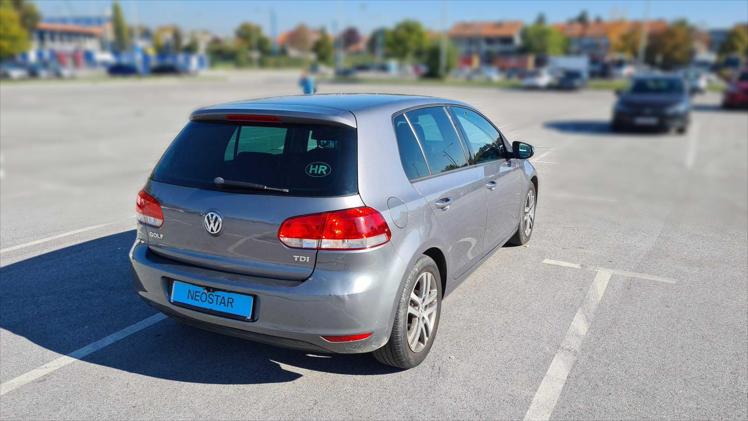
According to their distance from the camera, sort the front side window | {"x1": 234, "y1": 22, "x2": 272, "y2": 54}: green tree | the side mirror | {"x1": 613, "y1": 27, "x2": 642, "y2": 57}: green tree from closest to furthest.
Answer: the front side window, the side mirror, {"x1": 613, "y1": 27, "x2": 642, "y2": 57}: green tree, {"x1": 234, "y1": 22, "x2": 272, "y2": 54}: green tree

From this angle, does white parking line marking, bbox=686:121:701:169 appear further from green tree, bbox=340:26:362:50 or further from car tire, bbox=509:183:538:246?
green tree, bbox=340:26:362:50

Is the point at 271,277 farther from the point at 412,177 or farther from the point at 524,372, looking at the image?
the point at 524,372

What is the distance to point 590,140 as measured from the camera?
1497 cm

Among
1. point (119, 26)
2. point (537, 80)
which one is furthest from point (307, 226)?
point (119, 26)

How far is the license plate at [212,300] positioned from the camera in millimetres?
3068

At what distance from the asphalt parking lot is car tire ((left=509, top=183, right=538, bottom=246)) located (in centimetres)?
11

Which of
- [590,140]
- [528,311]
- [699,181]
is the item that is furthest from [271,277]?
[590,140]

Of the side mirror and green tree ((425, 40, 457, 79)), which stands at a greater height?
green tree ((425, 40, 457, 79))

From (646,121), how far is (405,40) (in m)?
74.5

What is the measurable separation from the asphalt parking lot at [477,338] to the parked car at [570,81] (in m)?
37.1

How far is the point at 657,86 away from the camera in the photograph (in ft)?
56.0

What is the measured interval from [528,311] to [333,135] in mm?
2147

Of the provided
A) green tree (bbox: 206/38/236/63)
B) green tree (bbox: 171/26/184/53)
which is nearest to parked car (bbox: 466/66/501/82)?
green tree (bbox: 206/38/236/63)

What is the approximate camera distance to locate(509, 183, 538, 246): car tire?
557 centimetres
